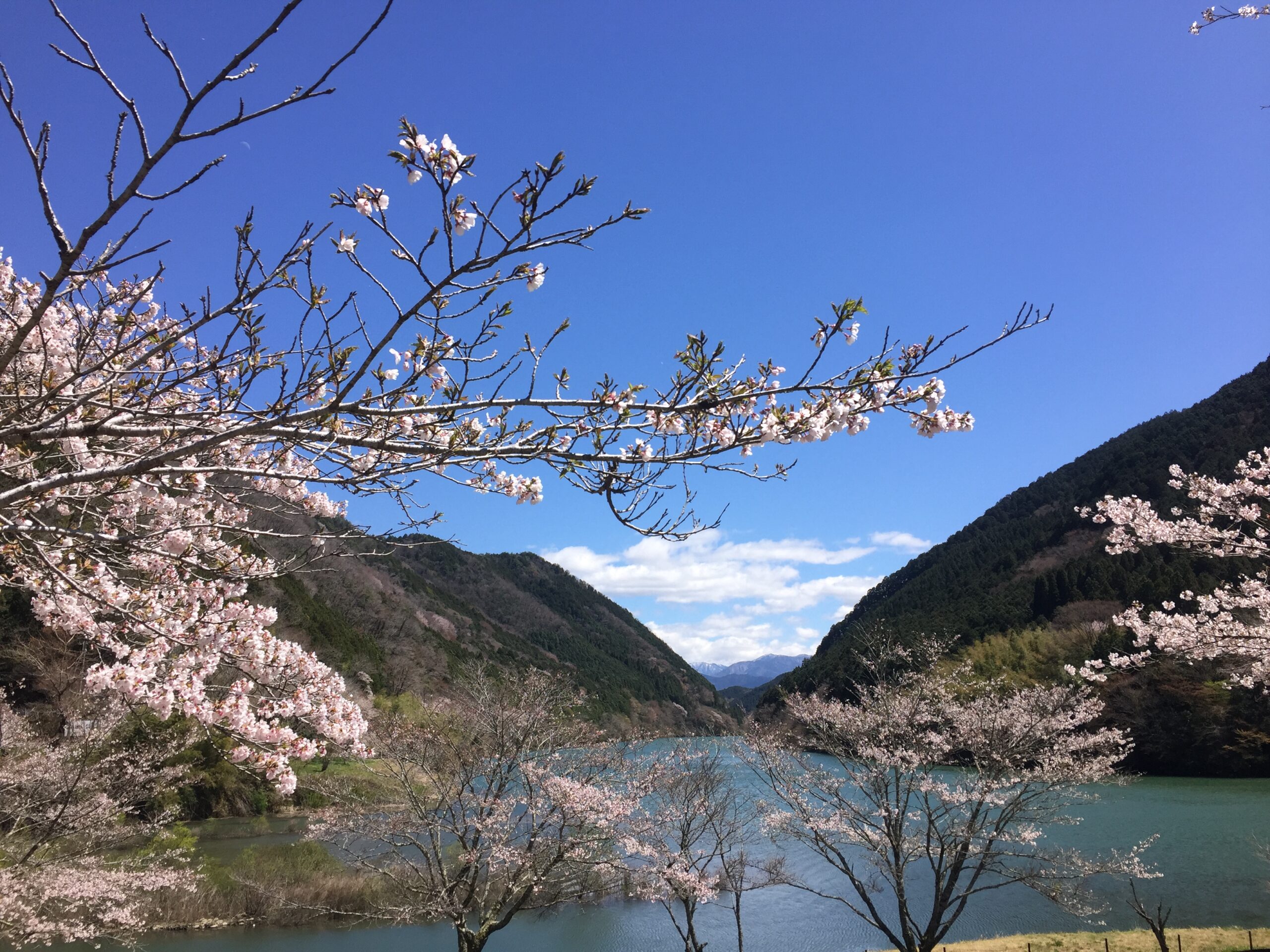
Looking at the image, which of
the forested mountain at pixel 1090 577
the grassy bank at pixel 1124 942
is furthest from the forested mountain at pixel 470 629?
the forested mountain at pixel 1090 577

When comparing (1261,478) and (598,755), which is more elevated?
(1261,478)

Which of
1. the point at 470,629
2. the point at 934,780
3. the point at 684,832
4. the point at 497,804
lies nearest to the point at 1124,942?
the point at 934,780

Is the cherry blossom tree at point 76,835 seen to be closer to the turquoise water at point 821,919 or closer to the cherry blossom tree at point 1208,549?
the turquoise water at point 821,919

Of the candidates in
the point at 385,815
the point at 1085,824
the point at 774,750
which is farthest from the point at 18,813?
the point at 1085,824

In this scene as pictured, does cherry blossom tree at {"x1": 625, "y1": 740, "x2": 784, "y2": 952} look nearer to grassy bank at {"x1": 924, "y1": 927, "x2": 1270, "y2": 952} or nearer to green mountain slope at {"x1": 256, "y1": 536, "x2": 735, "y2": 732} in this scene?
green mountain slope at {"x1": 256, "y1": 536, "x2": 735, "y2": 732}

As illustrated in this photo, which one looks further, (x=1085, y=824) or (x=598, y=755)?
(x=1085, y=824)

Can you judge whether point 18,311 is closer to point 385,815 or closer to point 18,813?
point 18,813
